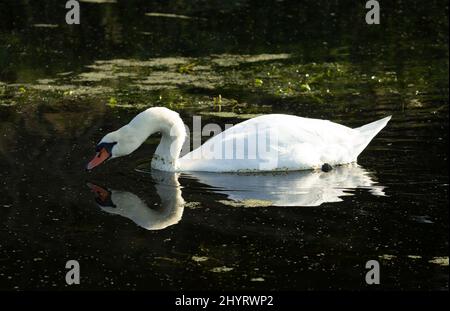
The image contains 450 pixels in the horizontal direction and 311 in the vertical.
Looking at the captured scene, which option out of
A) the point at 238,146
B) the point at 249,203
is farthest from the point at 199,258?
the point at 238,146

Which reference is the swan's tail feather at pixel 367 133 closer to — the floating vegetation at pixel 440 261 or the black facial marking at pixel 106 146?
the black facial marking at pixel 106 146

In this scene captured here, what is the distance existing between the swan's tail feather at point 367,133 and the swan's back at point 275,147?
1 centimetres

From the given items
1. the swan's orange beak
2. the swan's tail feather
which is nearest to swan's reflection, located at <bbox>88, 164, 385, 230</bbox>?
the swan's tail feather

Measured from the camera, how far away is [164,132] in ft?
35.7

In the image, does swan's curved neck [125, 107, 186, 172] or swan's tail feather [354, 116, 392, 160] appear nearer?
swan's curved neck [125, 107, 186, 172]

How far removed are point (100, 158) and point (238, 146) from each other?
133 cm

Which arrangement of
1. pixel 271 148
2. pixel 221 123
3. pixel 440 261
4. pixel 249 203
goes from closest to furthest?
pixel 440 261, pixel 249 203, pixel 271 148, pixel 221 123

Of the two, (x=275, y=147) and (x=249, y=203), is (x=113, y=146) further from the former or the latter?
(x=249, y=203)

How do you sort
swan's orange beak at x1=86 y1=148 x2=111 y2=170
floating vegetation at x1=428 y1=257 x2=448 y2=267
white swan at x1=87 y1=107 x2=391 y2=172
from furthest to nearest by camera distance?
white swan at x1=87 y1=107 x2=391 y2=172, swan's orange beak at x1=86 y1=148 x2=111 y2=170, floating vegetation at x1=428 y1=257 x2=448 y2=267

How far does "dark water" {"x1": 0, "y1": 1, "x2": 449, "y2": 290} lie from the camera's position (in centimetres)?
803

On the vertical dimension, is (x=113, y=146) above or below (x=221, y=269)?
above

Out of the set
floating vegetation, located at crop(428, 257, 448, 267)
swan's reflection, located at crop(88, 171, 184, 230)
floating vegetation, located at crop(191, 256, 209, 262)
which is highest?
swan's reflection, located at crop(88, 171, 184, 230)

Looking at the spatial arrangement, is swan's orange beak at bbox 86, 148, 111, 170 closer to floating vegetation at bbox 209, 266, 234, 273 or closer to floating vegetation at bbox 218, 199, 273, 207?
floating vegetation at bbox 218, 199, 273, 207

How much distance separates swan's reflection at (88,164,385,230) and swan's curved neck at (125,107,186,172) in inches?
5.3
